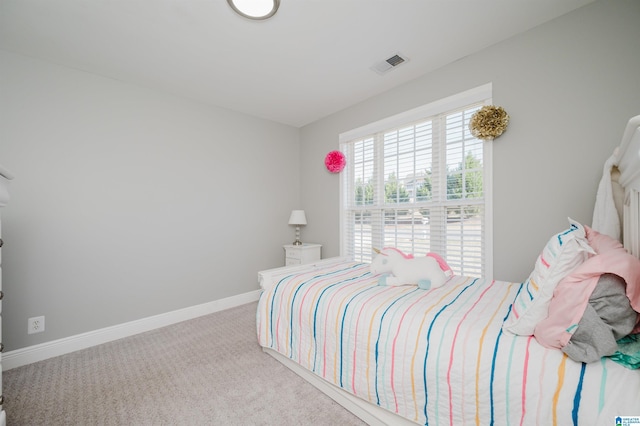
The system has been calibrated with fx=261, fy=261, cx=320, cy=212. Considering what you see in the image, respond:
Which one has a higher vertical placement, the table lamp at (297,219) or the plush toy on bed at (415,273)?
the table lamp at (297,219)

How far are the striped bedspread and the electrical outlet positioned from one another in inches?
77.5

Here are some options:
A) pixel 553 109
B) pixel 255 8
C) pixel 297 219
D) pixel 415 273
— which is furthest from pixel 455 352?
pixel 297 219

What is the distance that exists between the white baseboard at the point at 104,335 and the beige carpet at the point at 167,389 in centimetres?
7

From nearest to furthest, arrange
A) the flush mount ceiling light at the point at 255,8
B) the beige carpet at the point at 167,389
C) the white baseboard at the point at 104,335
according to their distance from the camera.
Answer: the beige carpet at the point at 167,389 < the flush mount ceiling light at the point at 255,8 < the white baseboard at the point at 104,335

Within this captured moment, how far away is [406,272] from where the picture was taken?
1.85 m

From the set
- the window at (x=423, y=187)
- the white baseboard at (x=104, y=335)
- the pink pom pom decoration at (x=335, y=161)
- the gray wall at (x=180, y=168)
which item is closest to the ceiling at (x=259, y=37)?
the gray wall at (x=180, y=168)

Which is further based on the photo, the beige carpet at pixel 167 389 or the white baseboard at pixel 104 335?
the white baseboard at pixel 104 335

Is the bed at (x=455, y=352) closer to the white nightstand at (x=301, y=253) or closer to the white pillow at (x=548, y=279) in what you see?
the white pillow at (x=548, y=279)

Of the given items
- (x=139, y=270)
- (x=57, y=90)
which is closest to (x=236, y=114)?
(x=57, y=90)

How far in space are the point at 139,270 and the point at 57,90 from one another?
69.4 inches

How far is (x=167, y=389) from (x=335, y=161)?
2.73 m

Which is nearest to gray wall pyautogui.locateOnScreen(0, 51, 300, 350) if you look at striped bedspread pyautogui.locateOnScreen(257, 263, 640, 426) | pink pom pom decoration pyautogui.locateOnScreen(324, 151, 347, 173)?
pink pom pom decoration pyautogui.locateOnScreen(324, 151, 347, 173)

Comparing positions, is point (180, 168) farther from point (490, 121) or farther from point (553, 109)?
point (553, 109)

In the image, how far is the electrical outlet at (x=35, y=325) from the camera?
2135 millimetres
